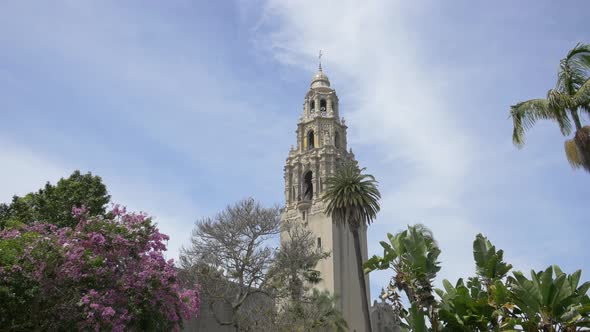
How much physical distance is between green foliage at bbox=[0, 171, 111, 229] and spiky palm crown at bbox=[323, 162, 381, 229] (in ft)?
42.8

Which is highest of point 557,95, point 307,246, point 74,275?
point 307,246

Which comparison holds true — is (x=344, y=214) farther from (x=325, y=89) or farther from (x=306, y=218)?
(x=325, y=89)

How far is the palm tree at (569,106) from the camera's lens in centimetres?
1273

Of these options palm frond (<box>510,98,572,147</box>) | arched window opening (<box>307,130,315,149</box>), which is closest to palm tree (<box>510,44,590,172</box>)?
palm frond (<box>510,98,572,147</box>)

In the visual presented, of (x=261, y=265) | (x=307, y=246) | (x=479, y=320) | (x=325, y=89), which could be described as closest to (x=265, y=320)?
(x=261, y=265)

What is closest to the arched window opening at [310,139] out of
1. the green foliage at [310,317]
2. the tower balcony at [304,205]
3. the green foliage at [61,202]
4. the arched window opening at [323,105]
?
the arched window opening at [323,105]

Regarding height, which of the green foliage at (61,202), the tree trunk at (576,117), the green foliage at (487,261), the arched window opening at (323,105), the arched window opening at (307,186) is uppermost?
the arched window opening at (323,105)

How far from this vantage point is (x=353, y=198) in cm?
3188

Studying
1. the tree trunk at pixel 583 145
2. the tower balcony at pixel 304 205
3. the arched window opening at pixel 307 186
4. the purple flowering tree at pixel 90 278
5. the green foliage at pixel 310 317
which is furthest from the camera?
the arched window opening at pixel 307 186

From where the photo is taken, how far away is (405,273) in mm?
20859

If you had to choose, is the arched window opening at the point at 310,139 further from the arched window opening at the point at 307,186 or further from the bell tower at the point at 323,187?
the arched window opening at the point at 307,186

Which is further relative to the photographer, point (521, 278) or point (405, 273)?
point (405, 273)

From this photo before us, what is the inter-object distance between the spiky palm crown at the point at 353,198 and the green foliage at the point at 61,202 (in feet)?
42.8

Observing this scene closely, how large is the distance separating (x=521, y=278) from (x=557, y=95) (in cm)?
667
